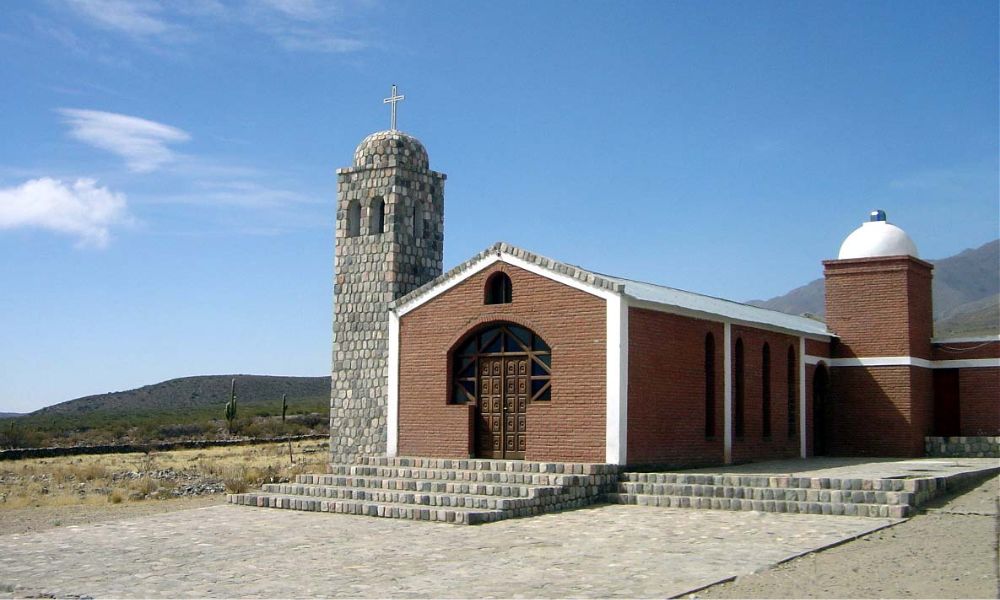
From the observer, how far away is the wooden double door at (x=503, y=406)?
2086 cm

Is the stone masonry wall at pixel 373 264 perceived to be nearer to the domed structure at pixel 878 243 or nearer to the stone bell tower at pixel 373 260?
the stone bell tower at pixel 373 260

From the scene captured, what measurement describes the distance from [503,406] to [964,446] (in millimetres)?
13442

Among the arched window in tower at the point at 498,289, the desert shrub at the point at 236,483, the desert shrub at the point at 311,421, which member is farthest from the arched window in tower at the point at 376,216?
the desert shrub at the point at 311,421

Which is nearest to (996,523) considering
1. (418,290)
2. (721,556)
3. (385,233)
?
(721,556)

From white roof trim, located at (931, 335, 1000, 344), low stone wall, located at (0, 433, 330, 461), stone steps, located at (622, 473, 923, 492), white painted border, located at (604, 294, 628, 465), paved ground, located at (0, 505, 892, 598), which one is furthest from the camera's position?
low stone wall, located at (0, 433, 330, 461)

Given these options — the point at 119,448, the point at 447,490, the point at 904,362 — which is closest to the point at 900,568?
the point at 447,490

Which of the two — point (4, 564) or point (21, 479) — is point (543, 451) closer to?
point (4, 564)

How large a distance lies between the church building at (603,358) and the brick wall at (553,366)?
37 millimetres

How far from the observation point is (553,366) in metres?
20.2

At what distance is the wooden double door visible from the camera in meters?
20.9

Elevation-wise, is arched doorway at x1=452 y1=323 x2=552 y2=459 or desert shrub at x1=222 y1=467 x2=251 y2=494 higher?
arched doorway at x1=452 y1=323 x2=552 y2=459

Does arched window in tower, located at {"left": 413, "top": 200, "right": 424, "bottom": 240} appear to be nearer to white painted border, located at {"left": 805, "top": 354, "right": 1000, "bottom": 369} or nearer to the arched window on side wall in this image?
the arched window on side wall

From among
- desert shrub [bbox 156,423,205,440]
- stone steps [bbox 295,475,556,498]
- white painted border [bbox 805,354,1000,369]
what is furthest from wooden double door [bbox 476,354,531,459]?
desert shrub [bbox 156,423,205,440]

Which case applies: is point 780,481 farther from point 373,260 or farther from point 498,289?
point 373,260
